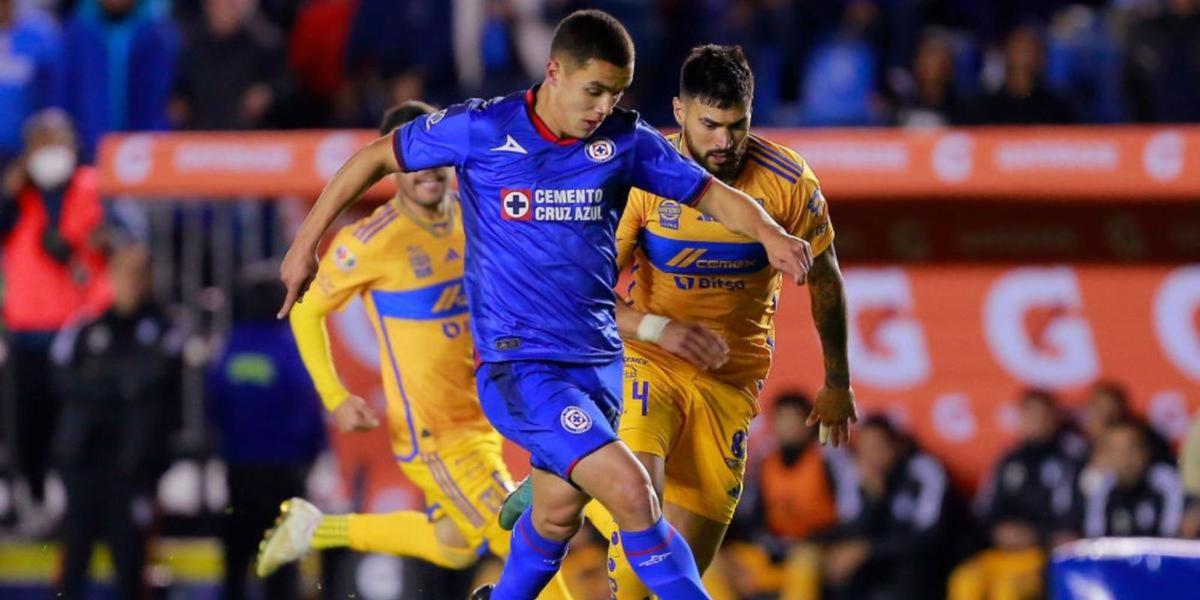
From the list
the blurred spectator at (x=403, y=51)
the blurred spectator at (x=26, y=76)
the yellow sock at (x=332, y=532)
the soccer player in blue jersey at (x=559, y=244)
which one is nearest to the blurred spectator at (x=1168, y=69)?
the blurred spectator at (x=403, y=51)

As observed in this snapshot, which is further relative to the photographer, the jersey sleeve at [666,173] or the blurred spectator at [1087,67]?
the blurred spectator at [1087,67]

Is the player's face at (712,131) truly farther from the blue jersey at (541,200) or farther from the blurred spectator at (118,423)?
the blurred spectator at (118,423)

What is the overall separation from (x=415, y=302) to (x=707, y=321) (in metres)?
1.42

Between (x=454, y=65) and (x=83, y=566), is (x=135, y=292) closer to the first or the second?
(x=83, y=566)

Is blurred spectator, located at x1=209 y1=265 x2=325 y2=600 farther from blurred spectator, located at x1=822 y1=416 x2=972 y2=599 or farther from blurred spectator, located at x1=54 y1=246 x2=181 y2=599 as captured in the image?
blurred spectator, located at x1=822 y1=416 x2=972 y2=599

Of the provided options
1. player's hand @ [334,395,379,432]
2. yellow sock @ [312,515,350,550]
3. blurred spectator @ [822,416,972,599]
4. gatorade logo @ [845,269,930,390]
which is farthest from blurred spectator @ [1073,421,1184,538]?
player's hand @ [334,395,379,432]

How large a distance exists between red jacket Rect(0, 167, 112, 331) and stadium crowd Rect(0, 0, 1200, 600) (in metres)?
0.01

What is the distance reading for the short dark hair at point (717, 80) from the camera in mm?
7523

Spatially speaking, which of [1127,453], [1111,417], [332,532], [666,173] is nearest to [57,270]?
[332,532]

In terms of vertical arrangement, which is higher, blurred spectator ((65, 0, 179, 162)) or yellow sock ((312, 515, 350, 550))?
blurred spectator ((65, 0, 179, 162))

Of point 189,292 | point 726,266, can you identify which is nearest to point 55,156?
point 189,292

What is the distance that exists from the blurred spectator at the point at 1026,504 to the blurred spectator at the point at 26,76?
6721 mm

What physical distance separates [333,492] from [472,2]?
3482mm

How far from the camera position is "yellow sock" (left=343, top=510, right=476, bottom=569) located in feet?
30.7
